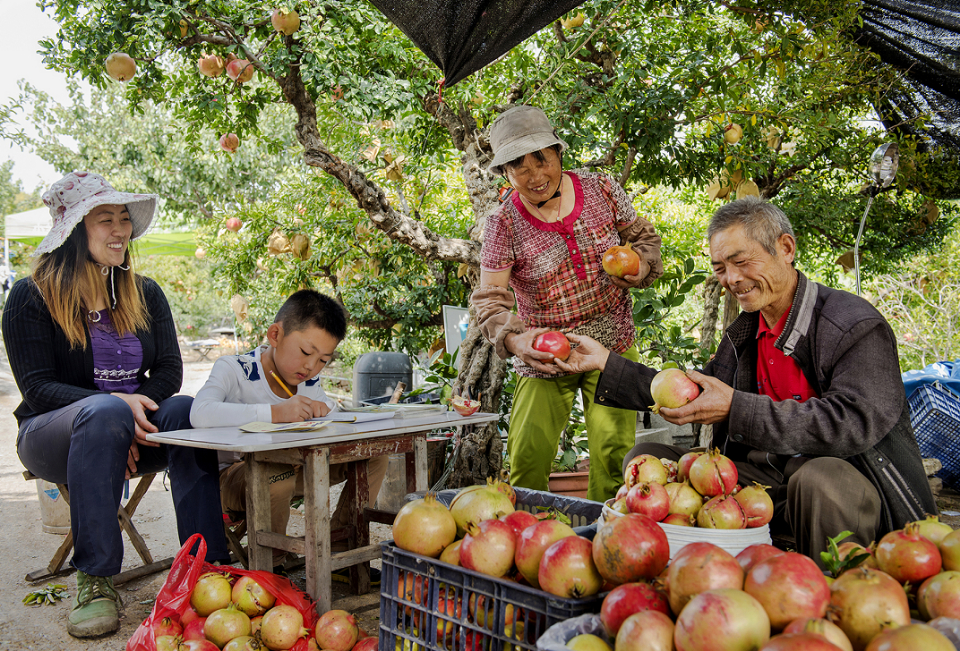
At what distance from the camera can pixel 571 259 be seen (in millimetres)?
3012

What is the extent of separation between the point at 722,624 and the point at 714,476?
2.26 feet

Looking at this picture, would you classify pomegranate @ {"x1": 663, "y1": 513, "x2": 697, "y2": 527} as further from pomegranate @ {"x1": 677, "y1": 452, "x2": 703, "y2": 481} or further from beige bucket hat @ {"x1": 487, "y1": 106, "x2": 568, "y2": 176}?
beige bucket hat @ {"x1": 487, "y1": 106, "x2": 568, "y2": 176}

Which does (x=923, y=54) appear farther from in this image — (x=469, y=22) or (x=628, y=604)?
(x=628, y=604)

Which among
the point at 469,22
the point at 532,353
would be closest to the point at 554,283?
the point at 532,353

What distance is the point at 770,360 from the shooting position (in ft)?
7.90

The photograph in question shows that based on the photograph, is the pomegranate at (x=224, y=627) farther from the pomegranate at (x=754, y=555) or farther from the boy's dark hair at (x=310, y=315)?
the pomegranate at (x=754, y=555)

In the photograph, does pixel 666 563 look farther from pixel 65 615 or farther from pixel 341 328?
pixel 65 615

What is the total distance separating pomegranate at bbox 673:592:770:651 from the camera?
3.63 ft

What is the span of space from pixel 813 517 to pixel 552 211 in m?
1.65

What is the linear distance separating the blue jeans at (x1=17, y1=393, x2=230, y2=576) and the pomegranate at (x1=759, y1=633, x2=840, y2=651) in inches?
90.5

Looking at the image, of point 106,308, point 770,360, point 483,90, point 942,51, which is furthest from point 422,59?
point 770,360

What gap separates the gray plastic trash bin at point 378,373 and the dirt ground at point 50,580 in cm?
191

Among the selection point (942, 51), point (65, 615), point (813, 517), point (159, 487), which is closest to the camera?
point (813, 517)

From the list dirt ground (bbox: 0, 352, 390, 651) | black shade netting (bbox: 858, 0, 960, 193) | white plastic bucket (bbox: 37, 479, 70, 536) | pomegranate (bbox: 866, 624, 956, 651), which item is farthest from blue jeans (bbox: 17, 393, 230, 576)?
black shade netting (bbox: 858, 0, 960, 193)
